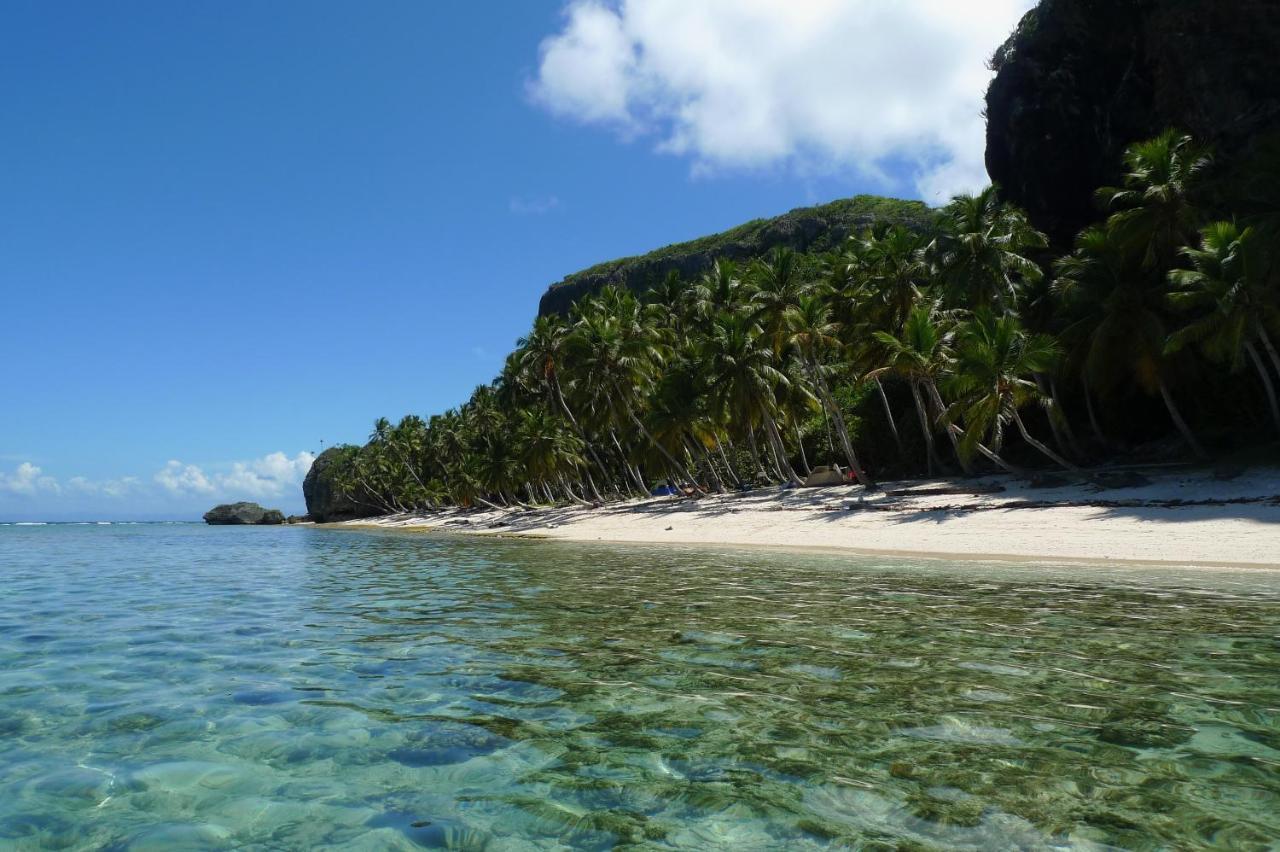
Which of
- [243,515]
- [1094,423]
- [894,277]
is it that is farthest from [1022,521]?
[243,515]

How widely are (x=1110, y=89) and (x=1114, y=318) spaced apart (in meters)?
19.9

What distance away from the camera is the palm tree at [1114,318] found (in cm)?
2828

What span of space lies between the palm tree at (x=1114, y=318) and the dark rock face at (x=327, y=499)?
111434 millimetres

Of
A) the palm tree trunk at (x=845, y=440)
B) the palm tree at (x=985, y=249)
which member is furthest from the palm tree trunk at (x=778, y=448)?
the palm tree at (x=985, y=249)

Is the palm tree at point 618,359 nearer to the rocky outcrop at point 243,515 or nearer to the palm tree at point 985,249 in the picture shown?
the palm tree at point 985,249

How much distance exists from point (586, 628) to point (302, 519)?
156083 millimetres

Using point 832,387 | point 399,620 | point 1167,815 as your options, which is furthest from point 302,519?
point 1167,815

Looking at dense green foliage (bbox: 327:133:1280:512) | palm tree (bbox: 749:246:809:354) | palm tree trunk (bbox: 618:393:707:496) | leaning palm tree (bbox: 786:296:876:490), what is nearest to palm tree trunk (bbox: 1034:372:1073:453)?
dense green foliage (bbox: 327:133:1280:512)

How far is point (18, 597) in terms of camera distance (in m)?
16.6

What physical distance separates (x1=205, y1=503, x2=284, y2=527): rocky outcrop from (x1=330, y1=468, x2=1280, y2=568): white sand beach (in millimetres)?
129239

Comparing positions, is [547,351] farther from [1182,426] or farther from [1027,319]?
[1182,426]

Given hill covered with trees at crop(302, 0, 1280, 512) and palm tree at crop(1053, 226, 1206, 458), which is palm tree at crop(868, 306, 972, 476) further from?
palm tree at crop(1053, 226, 1206, 458)

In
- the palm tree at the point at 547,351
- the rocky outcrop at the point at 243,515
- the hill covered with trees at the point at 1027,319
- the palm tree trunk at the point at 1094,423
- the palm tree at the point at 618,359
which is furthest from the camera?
the rocky outcrop at the point at 243,515

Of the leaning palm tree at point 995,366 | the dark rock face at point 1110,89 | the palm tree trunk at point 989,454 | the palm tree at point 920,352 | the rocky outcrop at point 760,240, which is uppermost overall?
the rocky outcrop at point 760,240
